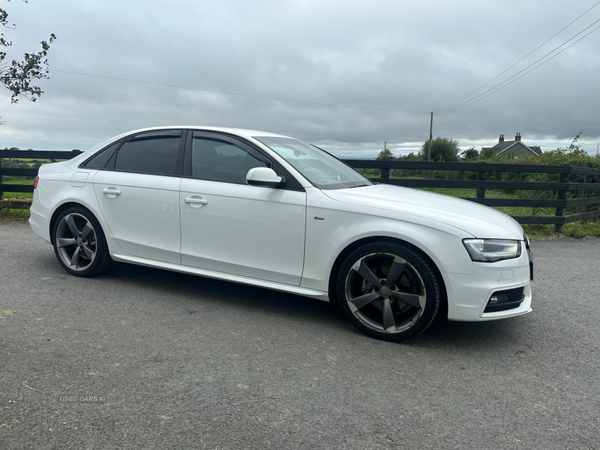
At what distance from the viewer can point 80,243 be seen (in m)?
4.71

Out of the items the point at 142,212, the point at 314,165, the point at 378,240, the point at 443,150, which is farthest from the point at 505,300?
the point at 443,150

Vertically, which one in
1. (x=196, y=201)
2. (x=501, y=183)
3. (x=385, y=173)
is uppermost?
(x=385, y=173)

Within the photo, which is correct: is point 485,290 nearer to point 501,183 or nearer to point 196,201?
point 196,201

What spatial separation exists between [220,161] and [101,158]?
5.01 ft

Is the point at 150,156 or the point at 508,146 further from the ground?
the point at 508,146

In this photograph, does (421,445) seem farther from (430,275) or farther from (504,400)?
(430,275)

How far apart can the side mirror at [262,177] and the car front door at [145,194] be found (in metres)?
0.90

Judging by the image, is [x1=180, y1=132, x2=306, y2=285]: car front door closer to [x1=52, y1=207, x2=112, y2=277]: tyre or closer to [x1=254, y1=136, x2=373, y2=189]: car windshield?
[x1=254, y1=136, x2=373, y2=189]: car windshield

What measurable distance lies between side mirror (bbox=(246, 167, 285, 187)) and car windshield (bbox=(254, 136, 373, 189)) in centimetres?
29

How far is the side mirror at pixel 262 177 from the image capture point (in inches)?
141

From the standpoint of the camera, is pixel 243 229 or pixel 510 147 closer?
pixel 243 229

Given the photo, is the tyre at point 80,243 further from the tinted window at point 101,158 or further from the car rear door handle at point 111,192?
the tinted window at point 101,158

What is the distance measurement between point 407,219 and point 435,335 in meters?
1.00

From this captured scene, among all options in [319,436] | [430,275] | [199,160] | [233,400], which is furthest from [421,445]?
[199,160]
